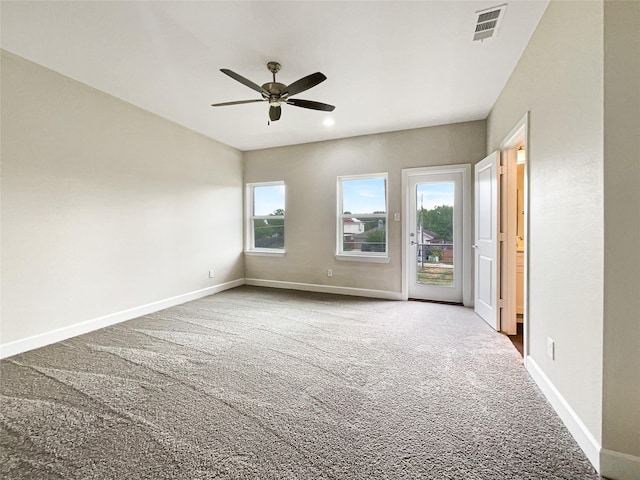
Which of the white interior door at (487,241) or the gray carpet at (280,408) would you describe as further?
the white interior door at (487,241)

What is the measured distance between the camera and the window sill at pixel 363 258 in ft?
15.5

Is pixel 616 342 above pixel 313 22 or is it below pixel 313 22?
below

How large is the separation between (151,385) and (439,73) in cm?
370

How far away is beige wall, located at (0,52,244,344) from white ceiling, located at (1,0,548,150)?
350mm

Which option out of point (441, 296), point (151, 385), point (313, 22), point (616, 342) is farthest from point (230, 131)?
point (616, 342)

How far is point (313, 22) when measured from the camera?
2.22 meters

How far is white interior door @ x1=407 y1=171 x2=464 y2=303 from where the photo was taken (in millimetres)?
4383

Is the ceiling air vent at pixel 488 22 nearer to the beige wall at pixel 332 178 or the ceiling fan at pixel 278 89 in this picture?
the ceiling fan at pixel 278 89

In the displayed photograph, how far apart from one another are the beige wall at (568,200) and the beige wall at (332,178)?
1.94 meters

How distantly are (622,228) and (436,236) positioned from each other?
3.16 meters

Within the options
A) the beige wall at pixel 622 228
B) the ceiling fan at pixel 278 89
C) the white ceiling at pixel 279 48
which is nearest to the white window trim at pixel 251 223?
the white ceiling at pixel 279 48

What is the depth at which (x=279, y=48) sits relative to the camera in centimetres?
253

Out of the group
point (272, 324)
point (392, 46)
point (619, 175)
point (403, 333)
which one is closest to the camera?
point (619, 175)

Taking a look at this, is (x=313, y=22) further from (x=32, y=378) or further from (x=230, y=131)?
(x=32, y=378)
